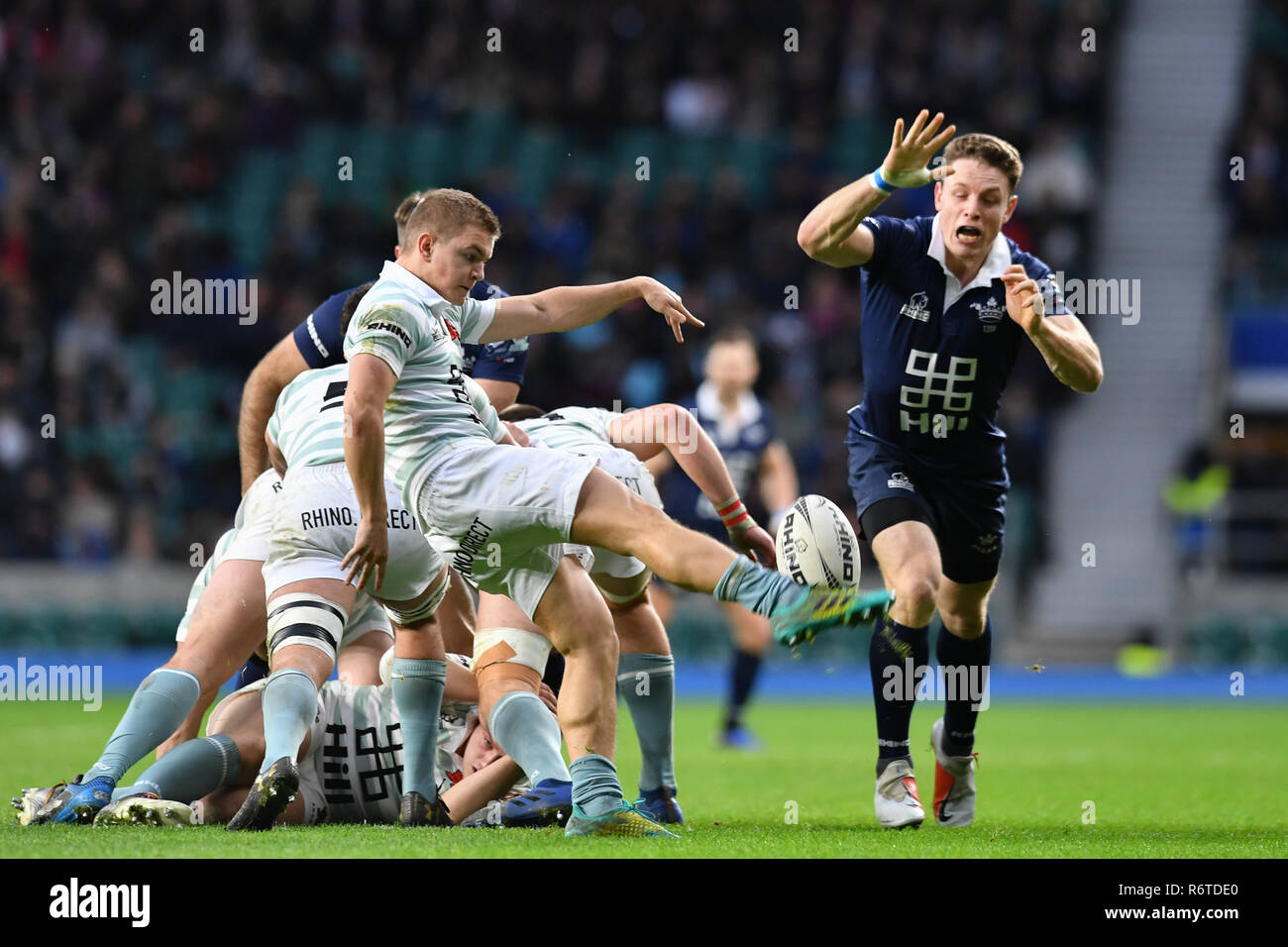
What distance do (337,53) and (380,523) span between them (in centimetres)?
1671

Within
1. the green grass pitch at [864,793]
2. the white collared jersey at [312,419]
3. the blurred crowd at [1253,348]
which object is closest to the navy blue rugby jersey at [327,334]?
the white collared jersey at [312,419]

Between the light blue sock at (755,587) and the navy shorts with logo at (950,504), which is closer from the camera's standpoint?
the light blue sock at (755,587)

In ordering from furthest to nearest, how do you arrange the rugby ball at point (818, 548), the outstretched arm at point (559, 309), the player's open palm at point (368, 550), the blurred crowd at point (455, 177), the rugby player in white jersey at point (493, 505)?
the blurred crowd at point (455, 177), the outstretched arm at point (559, 309), the rugby ball at point (818, 548), the player's open palm at point (368, 550), the rugby player in white jersey at point (493, 505)

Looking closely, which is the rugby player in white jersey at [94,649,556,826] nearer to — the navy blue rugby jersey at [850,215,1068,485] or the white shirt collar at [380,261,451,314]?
the white shirt collar at [380,261,451,314]

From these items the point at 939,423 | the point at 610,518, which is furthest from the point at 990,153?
the point at 610,518

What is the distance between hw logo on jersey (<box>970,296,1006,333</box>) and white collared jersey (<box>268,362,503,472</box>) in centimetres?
195

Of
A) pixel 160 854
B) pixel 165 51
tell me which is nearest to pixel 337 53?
pixel 165 51

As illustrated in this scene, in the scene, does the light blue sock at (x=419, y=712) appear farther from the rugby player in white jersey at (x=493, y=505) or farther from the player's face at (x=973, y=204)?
the player's face at (x=973, y=204)

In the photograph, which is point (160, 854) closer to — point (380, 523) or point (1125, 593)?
point (380, 523)

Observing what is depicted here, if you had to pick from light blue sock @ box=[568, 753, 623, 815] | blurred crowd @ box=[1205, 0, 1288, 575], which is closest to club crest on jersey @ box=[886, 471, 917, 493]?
light blue sock @ box=[568, 753, 623, 815]

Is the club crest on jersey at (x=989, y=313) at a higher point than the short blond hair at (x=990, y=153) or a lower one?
lower

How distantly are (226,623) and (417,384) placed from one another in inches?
55.5

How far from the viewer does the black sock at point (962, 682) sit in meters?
6.69

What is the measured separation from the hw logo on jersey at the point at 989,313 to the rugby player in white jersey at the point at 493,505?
1509mm
